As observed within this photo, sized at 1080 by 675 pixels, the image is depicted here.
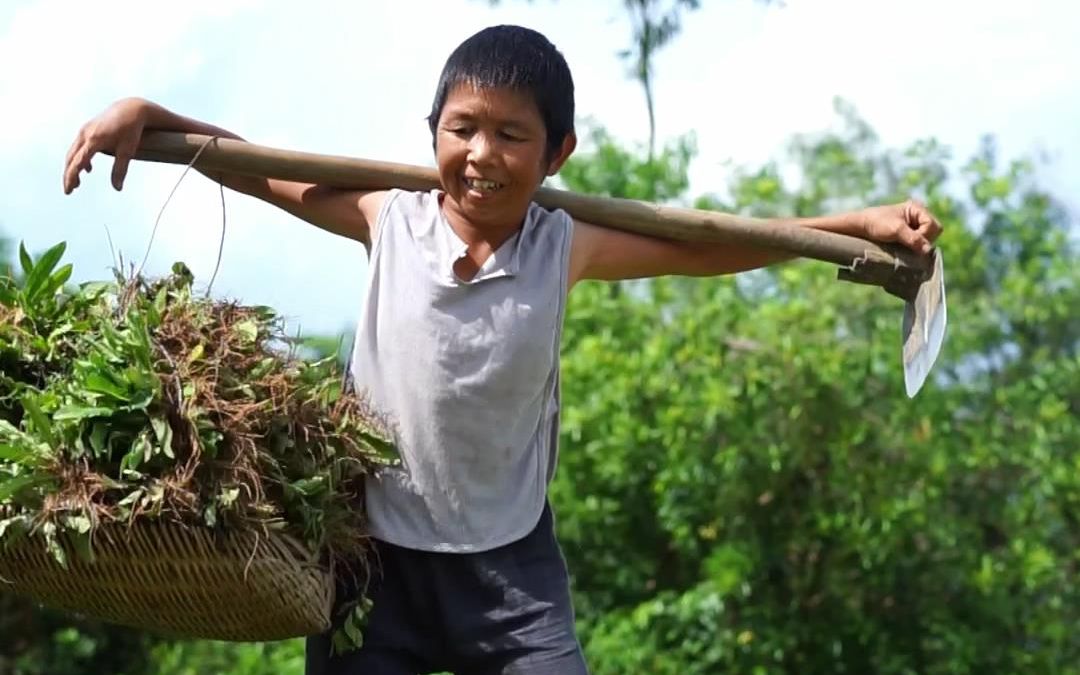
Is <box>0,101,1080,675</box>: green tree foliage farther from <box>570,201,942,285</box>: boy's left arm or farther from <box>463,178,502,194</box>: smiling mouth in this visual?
<box>463,178,502,194</box>: smiling mouth

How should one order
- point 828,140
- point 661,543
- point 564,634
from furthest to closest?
point 828,140 < point 661,543 < point 564,634

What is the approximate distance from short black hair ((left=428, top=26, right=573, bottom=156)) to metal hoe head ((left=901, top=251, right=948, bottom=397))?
71 cm

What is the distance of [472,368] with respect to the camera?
304 cm

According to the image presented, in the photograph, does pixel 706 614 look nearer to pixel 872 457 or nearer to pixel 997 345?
pixel 872 457

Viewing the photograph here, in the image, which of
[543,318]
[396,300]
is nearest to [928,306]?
[543,318]

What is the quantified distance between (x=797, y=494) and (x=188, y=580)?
13.1ft

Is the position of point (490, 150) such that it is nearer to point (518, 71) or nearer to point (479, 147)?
point (479, 147)

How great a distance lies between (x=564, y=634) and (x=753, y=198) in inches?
166

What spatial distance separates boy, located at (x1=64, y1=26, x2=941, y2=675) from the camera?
304 cm

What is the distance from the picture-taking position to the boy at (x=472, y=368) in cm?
304

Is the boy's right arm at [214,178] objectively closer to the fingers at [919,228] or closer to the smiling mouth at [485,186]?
the smiling mouth at [485,186]

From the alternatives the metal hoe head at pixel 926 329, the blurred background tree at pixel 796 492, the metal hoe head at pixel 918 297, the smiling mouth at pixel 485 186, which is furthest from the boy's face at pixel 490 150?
the blurred background tree at pixel 796 492

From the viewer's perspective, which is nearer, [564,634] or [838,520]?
[564,634]

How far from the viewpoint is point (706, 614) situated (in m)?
6.45
